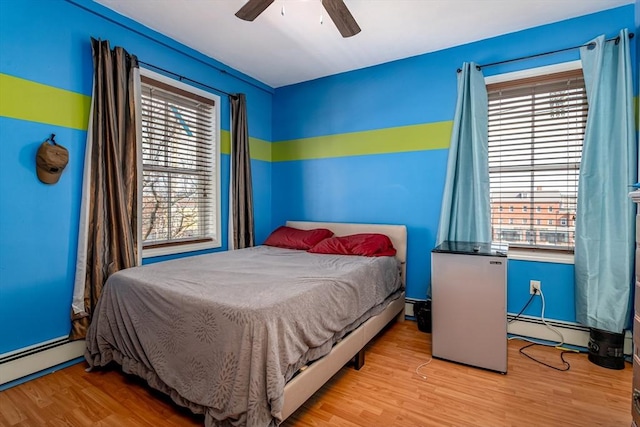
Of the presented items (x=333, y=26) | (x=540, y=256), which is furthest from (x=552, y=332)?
(x=333, y=26)

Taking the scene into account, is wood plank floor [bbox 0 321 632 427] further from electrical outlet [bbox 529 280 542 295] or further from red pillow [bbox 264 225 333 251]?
red pillow [bbox 264 225 333 251]

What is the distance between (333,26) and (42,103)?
2.21 meters

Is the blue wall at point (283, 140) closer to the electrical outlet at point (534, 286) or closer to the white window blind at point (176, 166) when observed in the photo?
the electrical outlet at point (534, 286)

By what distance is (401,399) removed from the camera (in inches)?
72.1

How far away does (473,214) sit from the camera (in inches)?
109

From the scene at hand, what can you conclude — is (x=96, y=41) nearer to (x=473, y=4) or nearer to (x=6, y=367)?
(x=6, y=367)

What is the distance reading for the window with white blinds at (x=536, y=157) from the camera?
255 centimetres

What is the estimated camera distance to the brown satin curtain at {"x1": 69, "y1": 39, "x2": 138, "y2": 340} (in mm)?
2234

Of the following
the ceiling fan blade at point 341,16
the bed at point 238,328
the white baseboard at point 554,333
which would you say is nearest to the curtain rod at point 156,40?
the ceiling fan blade at point 341,16

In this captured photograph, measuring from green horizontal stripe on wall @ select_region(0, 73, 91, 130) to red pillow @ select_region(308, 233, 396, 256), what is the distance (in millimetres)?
2162

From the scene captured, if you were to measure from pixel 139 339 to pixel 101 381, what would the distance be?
533mm

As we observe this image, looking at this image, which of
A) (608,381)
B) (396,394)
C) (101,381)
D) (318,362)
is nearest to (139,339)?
(101,381)

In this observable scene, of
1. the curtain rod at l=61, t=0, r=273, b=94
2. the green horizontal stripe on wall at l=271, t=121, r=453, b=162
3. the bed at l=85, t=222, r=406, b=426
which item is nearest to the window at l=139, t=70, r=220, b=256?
the curtain rod at l=61, t=0, r=273, b=94

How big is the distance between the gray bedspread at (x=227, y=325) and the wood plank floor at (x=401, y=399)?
151 millimetres
